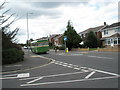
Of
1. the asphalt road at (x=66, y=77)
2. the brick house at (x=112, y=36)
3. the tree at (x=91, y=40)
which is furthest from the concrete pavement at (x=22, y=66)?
the tree at (x=91, y=40)

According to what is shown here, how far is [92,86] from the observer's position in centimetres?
576

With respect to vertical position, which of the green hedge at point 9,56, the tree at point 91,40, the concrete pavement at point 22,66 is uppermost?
the tree at point 91,40

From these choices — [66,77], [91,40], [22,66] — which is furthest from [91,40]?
[66,77]

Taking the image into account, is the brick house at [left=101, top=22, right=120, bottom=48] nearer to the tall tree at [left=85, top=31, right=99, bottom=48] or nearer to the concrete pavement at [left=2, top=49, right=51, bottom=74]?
the tall tree at [left=85, top=31, right=99, bottom=48]

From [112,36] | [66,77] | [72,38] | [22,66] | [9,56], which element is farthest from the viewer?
[72,38]

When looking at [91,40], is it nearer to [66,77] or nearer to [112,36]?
[112,36]

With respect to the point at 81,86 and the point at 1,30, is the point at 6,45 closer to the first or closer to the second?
the point at 1,30

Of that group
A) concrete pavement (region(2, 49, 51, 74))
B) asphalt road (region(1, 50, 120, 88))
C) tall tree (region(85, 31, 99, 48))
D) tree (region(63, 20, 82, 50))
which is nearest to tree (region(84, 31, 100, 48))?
tall tree (region(85, 31, 99, 48))

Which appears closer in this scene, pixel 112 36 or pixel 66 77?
pixel 66 77

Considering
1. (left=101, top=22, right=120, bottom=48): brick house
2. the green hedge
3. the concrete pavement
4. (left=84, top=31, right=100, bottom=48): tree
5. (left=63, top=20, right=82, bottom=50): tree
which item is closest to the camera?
the concrete pavement

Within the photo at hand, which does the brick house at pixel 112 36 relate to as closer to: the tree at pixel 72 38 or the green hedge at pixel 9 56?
the tree at pixel 72 38

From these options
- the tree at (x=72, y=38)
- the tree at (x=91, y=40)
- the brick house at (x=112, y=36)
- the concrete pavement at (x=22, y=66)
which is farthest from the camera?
the tree at (x=72, y=38)

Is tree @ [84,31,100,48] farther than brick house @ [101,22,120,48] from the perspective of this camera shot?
Yes

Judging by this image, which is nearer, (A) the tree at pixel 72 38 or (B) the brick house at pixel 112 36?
(B) the brick house at pixel 112 36
